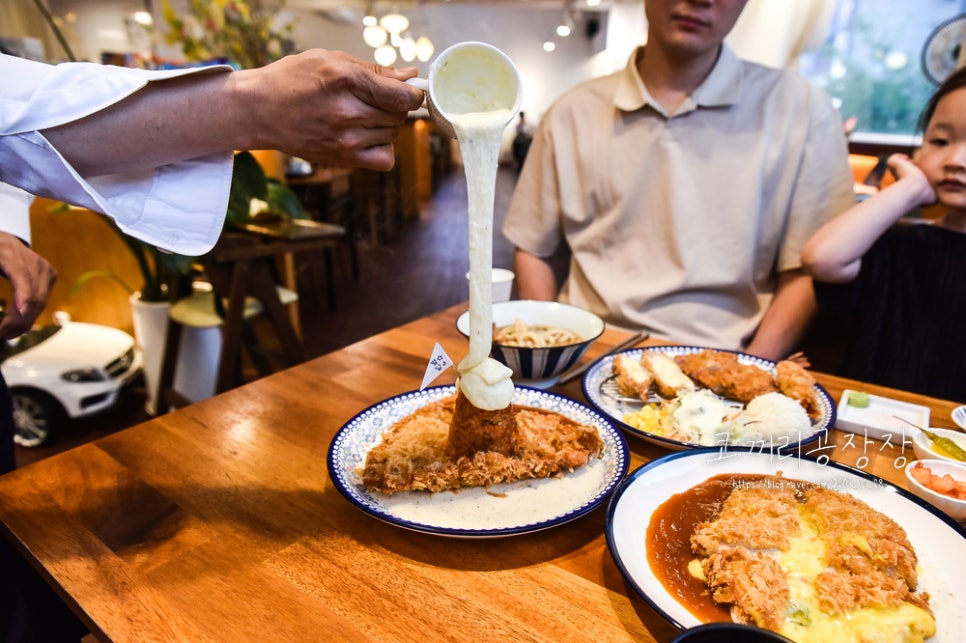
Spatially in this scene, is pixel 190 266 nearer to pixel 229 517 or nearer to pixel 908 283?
pixel 229 517

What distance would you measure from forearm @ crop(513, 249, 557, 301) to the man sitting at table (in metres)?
0.23

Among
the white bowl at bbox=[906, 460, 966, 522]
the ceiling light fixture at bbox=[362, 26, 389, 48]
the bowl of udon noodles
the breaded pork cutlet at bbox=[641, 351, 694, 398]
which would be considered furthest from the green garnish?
the ceiling light fixture at bbox=[362, 26, 389, 48]

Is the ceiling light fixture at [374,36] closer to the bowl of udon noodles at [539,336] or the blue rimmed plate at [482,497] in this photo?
the bowl of udon noodles at [539,336]

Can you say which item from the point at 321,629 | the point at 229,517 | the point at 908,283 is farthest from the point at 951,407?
the point at 229,517

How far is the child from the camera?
169 cm

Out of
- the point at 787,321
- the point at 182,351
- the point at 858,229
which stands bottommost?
the point at 182,351

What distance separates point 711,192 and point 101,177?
1.79 metres

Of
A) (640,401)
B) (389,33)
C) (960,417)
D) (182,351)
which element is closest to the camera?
(960,417)

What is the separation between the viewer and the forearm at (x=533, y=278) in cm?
229

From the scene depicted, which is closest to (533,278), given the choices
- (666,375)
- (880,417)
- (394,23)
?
(666,375)

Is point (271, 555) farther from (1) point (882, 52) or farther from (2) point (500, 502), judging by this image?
(1) point (882, 52)

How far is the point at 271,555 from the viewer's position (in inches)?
33.7

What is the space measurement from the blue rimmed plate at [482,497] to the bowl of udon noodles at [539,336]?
0.76ft

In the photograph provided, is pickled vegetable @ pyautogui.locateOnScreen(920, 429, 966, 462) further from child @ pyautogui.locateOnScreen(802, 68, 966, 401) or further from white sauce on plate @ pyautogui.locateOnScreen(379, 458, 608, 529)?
child @ pyautogui.locateOnScreen(802, 68, 966, 401)
